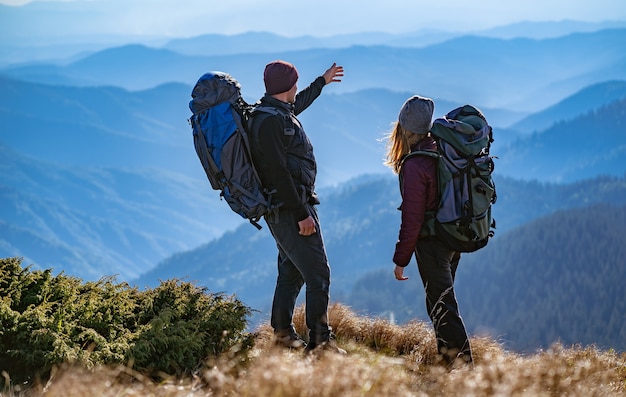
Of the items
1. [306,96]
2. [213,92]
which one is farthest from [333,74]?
[213,92]

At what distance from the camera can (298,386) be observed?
147 inches

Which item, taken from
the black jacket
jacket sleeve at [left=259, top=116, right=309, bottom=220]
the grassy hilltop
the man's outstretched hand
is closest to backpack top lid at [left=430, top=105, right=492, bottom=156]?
the black jacket

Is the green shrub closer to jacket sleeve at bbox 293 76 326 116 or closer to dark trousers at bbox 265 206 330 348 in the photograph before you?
dark trousers at bbox 265 206 330 348

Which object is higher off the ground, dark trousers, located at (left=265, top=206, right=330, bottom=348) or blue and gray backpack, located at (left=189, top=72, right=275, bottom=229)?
blue and gray backpack, located at (left=189, top=72, right=275, bottom=229)

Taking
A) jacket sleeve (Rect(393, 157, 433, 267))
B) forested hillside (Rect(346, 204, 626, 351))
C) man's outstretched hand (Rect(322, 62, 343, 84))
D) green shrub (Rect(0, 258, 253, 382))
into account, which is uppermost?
forested hillside (Rect(346, 204, 626, 351))

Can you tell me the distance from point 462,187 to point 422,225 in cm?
43

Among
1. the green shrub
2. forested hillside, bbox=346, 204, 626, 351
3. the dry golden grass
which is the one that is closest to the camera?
the dry golden grass

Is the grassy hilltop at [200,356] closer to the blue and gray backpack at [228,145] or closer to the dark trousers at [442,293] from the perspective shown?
the dark trousers at [442,293]

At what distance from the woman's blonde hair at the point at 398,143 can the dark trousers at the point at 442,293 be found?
0.68 meters

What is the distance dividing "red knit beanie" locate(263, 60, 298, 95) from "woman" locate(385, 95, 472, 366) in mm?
900

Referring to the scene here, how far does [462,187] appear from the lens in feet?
17.6

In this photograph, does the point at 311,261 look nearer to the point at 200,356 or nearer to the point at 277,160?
the point at 277,160

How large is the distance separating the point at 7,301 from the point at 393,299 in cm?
19297

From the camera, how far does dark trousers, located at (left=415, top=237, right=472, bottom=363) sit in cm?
560
